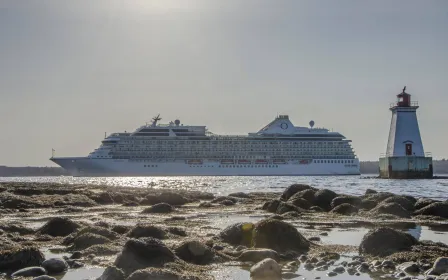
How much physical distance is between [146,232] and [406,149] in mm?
63437

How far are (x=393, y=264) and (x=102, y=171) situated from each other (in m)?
104

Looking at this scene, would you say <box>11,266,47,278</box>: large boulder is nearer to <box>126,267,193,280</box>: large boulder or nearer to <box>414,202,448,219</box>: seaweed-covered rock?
<box>126,267,193,280</box>: large boulder

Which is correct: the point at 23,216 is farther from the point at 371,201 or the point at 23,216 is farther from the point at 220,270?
the point at 371,201

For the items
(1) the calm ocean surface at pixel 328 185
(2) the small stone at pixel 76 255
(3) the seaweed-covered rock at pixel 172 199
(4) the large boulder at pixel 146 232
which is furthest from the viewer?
(1) the calm ocean surface at pixel 328 185

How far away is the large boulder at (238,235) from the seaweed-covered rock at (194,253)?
5.88 feet

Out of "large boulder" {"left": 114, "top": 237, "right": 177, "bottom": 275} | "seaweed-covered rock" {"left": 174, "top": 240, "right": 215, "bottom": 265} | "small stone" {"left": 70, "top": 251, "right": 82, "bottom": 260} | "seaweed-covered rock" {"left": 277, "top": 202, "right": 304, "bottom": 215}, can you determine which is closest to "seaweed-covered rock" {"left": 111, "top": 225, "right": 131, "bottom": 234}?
"small stone" {"left": 70, "top": 251, "right": 82, "bottom": 260}

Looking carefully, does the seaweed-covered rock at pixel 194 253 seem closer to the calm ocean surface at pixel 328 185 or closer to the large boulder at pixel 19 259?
the large boulder at pixel 19 259

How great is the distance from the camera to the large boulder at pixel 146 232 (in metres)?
11.9

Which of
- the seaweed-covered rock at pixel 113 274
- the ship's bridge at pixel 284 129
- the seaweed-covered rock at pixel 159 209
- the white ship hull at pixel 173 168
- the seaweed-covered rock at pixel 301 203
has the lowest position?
the seaweed-covered rock at pixel 113 274

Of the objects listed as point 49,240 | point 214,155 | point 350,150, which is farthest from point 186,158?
point 49,240

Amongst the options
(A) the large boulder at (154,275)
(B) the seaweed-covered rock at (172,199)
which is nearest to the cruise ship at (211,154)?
(B) the seaweed-covered rock at (172,199)

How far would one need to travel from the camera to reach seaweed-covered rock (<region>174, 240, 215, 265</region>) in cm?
970

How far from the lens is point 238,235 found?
1186 centimetres

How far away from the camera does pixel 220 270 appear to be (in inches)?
356
